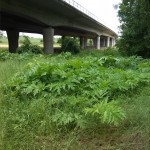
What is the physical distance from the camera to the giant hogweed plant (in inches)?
163

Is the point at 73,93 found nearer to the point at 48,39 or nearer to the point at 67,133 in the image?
the point at 67,133

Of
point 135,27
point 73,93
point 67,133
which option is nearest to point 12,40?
point 135,27

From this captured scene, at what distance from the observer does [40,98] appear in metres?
5.14

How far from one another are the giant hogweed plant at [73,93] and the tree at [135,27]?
1104 centimetres

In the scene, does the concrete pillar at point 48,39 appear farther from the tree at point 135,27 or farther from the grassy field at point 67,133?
the grassy field at point 67,133

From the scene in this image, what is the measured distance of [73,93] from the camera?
539cm

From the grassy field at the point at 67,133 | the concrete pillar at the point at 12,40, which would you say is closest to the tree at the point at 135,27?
the grassy field at the point at 67,133

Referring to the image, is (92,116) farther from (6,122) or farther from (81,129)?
(6,122)

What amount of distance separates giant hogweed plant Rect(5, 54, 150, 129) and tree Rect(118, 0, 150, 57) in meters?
11.0

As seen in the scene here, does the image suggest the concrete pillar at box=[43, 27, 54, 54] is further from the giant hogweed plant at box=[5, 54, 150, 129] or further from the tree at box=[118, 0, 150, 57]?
the giant hogweed plant at box=[5, 54, 150, 129]

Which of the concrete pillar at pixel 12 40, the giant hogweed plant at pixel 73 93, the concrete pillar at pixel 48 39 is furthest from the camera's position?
the concrete pillar at pixel 12 40

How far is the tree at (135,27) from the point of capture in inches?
679

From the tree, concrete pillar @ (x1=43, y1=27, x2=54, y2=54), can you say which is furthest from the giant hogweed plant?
concrete pillar @ (x1=43, y1=27, x2=54, y2=54)

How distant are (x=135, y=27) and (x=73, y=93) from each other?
13528 millimetres
